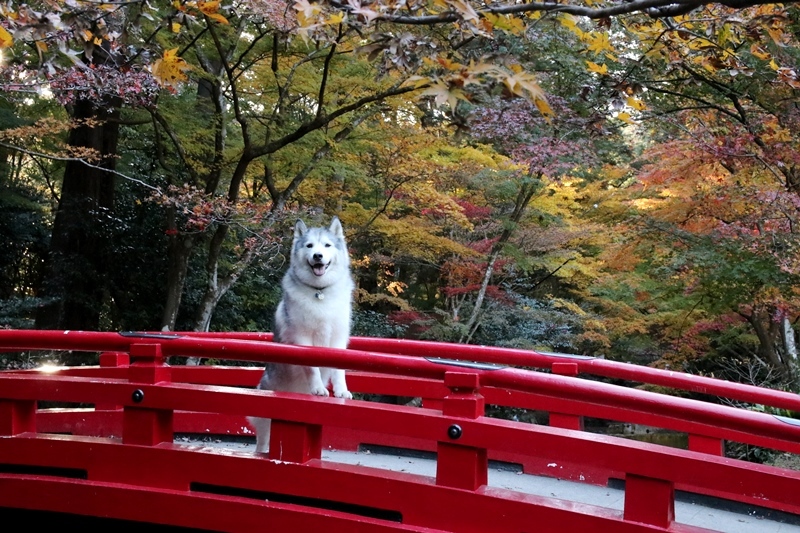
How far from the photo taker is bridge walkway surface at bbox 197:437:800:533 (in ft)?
13.1

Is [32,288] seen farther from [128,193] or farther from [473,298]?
[473,298]

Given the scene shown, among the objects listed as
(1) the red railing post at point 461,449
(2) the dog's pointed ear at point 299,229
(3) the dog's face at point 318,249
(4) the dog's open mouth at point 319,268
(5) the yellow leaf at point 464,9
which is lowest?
(1) the red railing post at point 461,449

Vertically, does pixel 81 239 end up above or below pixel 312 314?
above

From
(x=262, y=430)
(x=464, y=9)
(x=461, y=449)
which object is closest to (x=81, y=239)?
(x=262, y=430)

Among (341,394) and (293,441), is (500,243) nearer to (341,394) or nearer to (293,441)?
(341,394)

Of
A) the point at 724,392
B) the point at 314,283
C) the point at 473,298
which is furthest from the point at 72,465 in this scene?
the point at 473,298

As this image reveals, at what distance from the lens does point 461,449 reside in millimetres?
3242

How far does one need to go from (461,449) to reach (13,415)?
2.71 meters

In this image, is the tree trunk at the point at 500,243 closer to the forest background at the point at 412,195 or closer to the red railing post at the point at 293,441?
the forest background at the point at 412,195

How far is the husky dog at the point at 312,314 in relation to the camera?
438 centimetres

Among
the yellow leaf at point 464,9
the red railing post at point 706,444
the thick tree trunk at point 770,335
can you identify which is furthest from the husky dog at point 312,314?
the thick tree trunk at point 770,335

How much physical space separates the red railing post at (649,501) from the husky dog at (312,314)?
6.41 ft

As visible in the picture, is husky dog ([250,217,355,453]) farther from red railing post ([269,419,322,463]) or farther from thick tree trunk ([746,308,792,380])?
thick tree trunk ([746,308,792,380])

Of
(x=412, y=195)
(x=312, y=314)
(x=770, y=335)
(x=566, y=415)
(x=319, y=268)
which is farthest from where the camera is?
(x=412, y=195)
